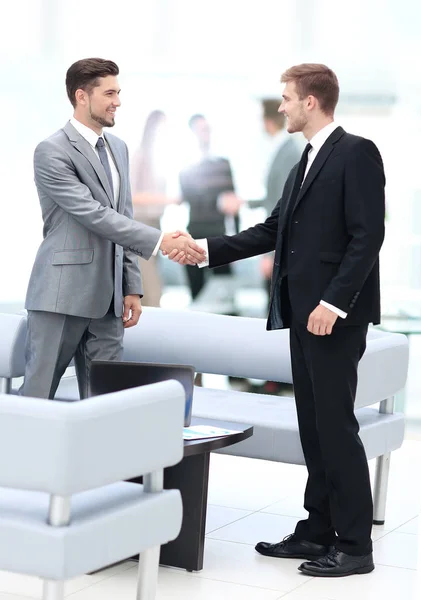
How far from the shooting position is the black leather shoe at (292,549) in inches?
157

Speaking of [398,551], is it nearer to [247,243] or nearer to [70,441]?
[247,243]

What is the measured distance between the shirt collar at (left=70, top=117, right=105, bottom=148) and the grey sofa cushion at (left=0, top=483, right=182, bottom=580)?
4.91ft

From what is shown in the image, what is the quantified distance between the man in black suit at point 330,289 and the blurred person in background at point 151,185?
303cm

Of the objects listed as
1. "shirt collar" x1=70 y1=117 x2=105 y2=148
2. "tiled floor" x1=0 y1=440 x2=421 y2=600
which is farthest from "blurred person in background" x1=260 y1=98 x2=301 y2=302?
"shirt collar" x1=70 y1=117 x2=105 y2=148

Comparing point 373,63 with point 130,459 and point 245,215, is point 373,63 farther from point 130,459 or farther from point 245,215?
point 130,459

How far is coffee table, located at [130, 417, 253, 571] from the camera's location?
3828 mm

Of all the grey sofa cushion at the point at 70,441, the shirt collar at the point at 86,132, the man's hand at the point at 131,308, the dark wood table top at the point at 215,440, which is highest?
the shirt collar at the point at 86,132

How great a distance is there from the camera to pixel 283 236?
3.91m

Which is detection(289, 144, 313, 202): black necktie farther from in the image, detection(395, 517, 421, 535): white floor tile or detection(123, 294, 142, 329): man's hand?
detection(395, 517, 421, 535): white floor tile

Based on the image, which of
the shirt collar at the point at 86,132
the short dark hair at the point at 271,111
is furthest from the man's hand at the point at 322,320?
→ the short dark hair at the point at 271,111

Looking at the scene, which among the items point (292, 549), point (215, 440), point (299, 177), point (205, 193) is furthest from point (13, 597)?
point (205, 193)

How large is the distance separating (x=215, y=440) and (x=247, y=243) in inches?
36.9

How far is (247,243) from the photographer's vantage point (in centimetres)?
429

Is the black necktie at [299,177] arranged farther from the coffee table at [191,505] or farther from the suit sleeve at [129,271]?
the coffee table at [191,505]
